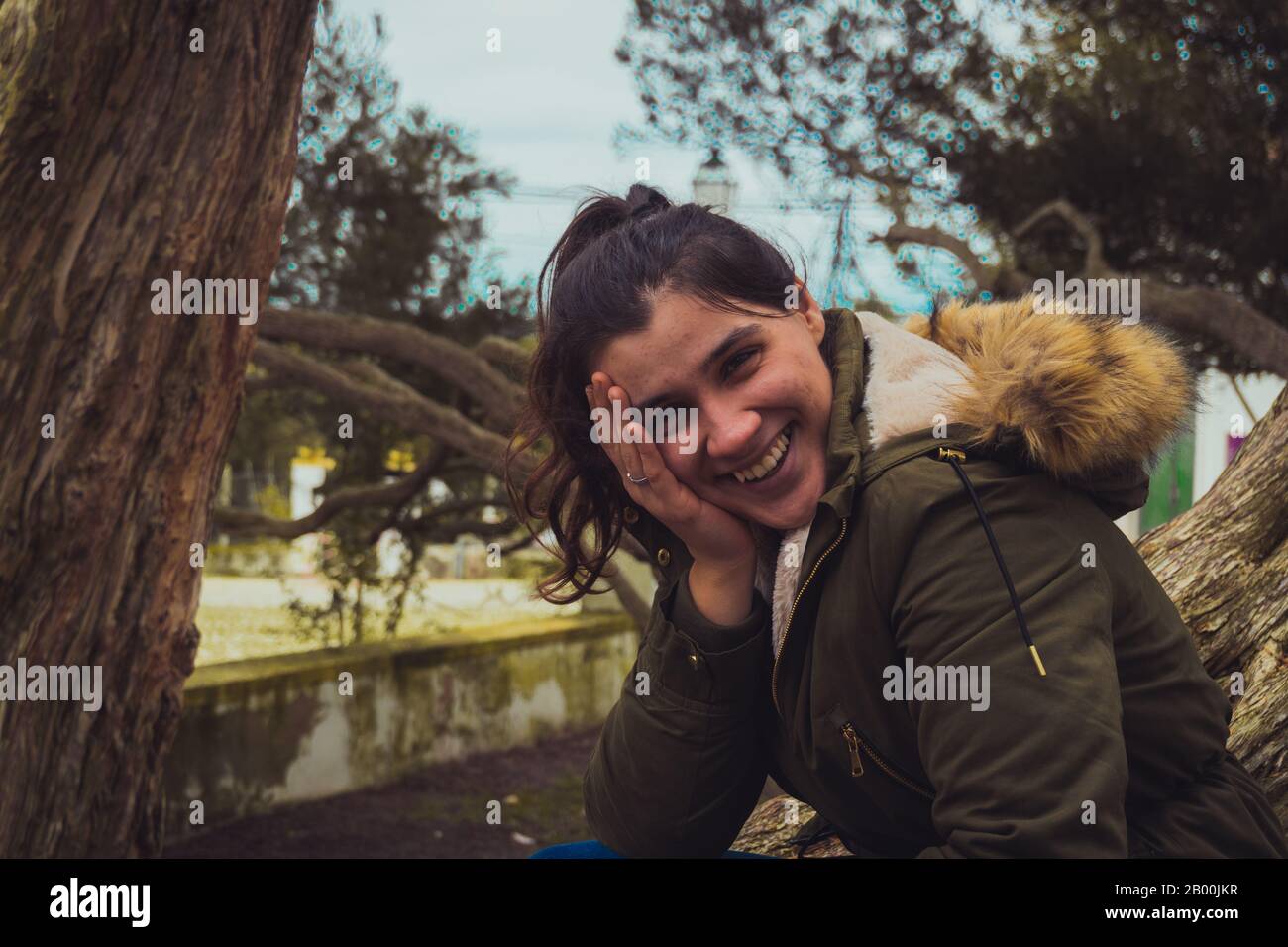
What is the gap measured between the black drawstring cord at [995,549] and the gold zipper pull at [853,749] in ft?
1.07

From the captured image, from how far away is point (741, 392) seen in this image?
6.00 feet

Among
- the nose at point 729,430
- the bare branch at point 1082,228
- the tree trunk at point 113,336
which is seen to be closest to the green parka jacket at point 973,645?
the nose at point 729,430

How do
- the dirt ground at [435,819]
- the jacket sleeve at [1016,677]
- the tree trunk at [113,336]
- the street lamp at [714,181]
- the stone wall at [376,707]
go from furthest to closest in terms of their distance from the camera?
1. the street lamp at [714,181]
2. the stone wall at [376,707]
3. the dirt ground at [435,819]
4. the tree trunk at [113,336]
5. the jacket sleeve at [1016,677]

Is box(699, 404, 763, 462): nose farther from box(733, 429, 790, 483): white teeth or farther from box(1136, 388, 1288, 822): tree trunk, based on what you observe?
box(1136, 388, 1288, 822): tree trunk

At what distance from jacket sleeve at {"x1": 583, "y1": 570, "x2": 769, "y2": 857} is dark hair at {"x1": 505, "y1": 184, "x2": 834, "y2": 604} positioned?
22 centimetres

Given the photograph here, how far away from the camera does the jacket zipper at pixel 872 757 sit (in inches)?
67.0

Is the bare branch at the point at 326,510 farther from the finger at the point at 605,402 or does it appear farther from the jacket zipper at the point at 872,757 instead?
the jacket zipper at the point at 872,757

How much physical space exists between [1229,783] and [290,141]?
10.4ft

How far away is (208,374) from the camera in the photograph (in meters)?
3.82

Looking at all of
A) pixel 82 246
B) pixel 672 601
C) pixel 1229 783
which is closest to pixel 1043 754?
pixel 1229 783

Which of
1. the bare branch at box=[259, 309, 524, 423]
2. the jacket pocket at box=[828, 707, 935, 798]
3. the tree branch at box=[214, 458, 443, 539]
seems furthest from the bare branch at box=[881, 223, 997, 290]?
the jacket pocket at box=[828, 707, 935, 798]

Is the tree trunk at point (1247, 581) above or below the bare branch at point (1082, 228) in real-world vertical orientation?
below

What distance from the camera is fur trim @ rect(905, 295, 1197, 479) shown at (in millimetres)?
1629
